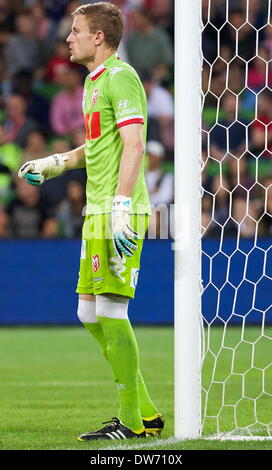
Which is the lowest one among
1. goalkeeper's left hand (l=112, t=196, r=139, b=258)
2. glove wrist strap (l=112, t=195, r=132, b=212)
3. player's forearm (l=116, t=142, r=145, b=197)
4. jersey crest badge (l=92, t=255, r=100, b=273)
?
jersey crest badge (l=92, t=255, r=100, b=273)

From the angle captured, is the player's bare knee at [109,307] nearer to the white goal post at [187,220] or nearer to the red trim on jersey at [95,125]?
the white goal post at [187,220]

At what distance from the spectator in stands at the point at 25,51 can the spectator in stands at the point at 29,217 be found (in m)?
2.44

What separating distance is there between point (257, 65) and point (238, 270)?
283 cm

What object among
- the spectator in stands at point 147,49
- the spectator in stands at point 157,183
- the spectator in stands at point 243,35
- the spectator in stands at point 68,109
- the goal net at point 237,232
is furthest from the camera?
the spectator in stands at point 147,49

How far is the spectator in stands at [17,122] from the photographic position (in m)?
11.9

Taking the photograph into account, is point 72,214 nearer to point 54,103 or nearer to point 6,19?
point 54,103

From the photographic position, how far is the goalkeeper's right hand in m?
4.96

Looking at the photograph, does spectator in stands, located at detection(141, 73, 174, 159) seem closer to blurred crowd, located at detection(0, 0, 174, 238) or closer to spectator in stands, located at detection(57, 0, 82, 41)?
blurred crowd, located at detection(0, 0, 174, 238)

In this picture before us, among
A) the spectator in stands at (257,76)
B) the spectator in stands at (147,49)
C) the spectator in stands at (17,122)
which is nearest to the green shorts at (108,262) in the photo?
the spectator in stands at (257,76)

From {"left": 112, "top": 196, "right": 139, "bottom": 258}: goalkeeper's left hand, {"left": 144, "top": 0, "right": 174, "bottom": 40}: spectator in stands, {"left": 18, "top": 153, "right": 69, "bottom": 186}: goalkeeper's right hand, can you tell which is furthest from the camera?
{"left": 144, "top": 0, "right": 174, "bottom": 40}: spectator in stands

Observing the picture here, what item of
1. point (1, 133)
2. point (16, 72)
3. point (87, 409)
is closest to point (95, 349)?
point (87, 409)

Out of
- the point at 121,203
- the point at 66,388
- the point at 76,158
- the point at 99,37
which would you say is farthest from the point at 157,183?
the point at 121,203

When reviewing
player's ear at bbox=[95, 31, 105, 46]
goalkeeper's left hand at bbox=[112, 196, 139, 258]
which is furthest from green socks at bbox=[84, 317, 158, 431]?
player's ear at bbox=[95, 31, 105, 46]

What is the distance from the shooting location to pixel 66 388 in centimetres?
656
